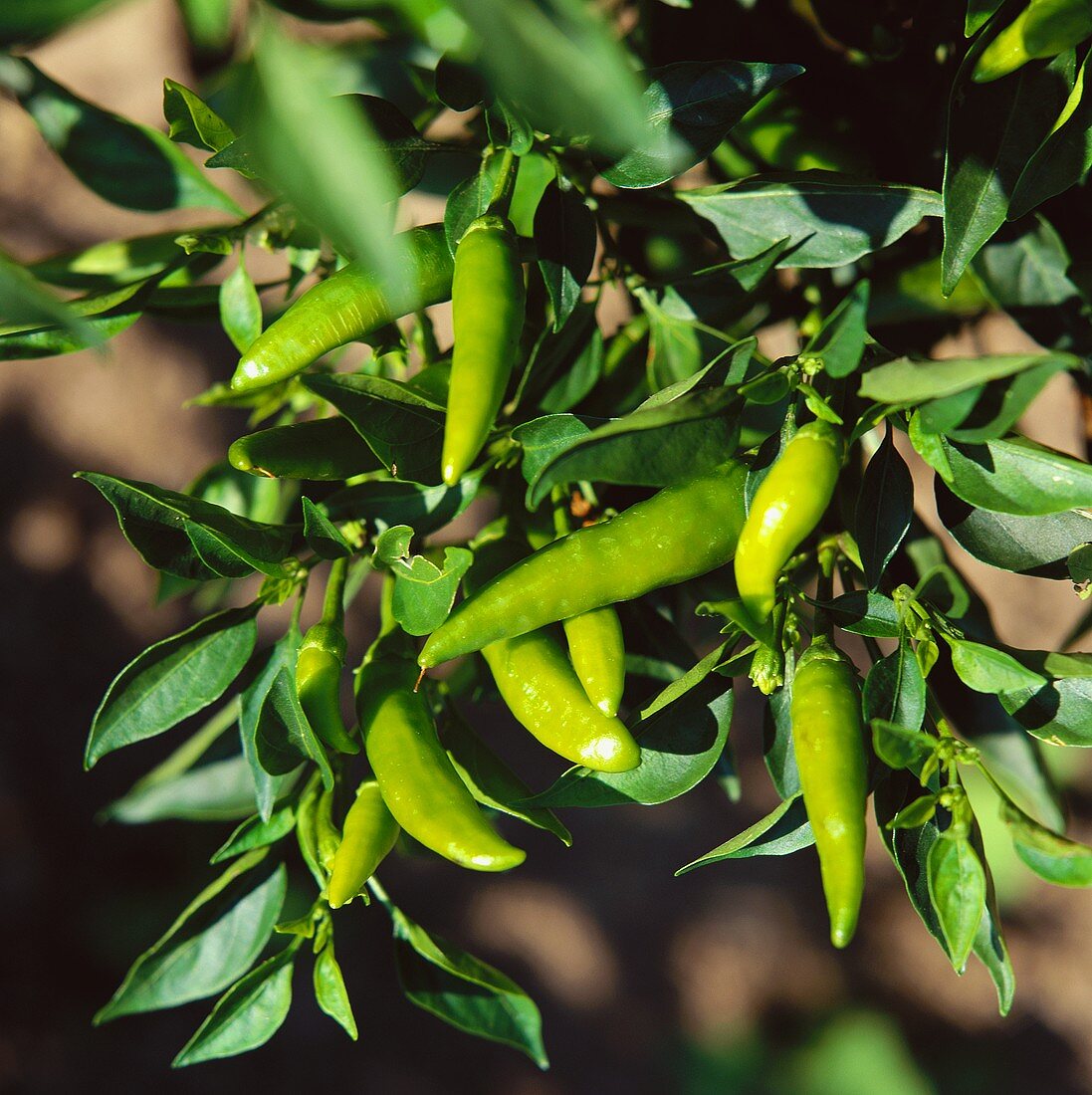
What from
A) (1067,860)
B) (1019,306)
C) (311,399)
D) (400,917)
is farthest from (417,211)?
(1067,860)

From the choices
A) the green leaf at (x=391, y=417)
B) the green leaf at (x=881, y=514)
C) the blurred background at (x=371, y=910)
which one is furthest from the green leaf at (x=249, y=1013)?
the blurred background at (x=371, y=910)

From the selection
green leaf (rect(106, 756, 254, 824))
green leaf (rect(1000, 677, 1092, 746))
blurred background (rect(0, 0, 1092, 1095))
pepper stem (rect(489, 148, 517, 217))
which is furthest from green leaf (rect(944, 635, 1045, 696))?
blurred background (rect(0, 0, 1092, 1095))

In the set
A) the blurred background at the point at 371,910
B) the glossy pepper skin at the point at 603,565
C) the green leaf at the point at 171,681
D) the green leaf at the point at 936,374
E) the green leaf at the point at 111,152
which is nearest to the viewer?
the green leaf at the point at 936,374

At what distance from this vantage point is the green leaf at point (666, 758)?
0.61 metres

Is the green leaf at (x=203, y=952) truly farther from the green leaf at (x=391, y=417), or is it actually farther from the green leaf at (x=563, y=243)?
the green leaf at (x=563, y=243)

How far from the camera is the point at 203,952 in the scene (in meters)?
0.80

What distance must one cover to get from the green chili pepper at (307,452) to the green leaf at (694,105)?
245mm

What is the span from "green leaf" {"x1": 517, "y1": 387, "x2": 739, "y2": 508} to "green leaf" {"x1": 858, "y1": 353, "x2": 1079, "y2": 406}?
8 cm

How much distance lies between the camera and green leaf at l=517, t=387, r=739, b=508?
48 cm

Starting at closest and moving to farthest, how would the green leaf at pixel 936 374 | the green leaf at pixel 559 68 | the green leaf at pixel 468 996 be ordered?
the green leaf at pixel 559 68 < the green leaf at pixel 936 374 < the green leaf at pixel 468 996

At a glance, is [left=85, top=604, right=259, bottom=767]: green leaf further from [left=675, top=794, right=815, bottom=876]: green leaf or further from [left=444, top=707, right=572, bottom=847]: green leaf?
[left=675, top=794, right=815, bottom=876]: green leaf

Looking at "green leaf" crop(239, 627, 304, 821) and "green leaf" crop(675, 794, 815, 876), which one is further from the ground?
"green leaf" crop(239, 627, 304, 821)

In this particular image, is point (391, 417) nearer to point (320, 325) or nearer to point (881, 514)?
point (320, 325)

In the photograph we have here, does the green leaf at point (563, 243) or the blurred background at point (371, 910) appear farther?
the blurred background at point (371, 910)
